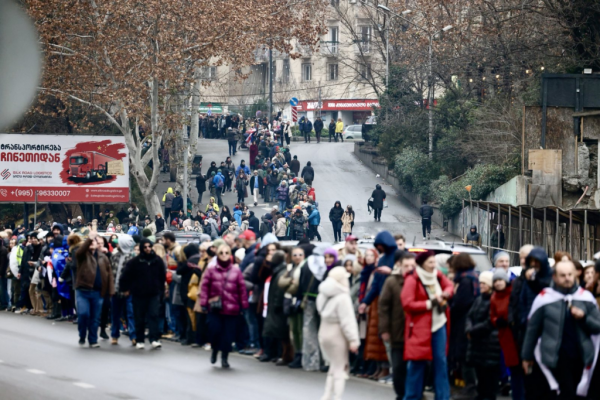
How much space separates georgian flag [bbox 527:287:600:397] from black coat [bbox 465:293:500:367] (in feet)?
3.51

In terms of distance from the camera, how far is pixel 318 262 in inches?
478

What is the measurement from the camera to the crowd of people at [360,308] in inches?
351

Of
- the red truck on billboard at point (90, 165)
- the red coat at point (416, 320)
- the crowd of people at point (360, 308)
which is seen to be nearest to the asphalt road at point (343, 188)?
the red truck on billboard at point (90, 165)

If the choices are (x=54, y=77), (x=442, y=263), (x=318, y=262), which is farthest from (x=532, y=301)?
(x=54, y=77)

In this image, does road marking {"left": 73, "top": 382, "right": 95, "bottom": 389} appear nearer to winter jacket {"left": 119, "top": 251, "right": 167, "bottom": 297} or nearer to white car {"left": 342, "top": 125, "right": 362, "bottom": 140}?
winter jacket {"left": 119, "top": 251, "right": 167, "bottom": 297}

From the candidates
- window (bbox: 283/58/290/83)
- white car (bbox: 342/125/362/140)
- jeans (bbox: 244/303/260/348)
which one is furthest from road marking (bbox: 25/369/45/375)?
window (bbox: 283/58/290/83)

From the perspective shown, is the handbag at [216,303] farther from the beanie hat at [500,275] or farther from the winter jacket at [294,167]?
the winter jacket at [294,167]

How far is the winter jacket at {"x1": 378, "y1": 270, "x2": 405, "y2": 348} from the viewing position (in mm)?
9852

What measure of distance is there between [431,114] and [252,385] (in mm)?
34043

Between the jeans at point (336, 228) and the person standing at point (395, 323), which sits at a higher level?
the person standing at point (395, 323)

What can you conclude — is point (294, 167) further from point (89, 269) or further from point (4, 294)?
point (89, 269)

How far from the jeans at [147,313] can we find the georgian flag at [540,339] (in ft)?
22.0

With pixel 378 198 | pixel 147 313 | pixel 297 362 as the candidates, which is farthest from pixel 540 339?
pixel 378 198

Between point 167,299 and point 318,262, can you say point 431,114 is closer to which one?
point 167,299
